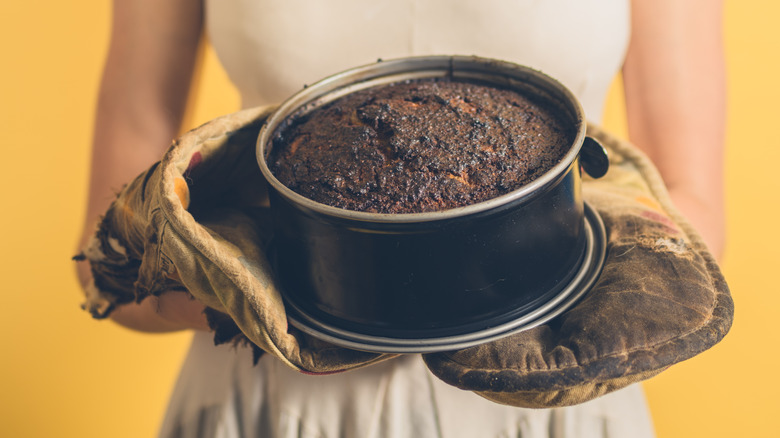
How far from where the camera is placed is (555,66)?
119 centimetres

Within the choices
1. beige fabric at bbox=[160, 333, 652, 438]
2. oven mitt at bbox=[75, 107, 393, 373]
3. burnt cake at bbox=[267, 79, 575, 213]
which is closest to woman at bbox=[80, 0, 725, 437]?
beige fabric at bbox=[160, 333, 652, 438]

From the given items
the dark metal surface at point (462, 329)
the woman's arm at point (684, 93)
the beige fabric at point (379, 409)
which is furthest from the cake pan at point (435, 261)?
the woman's arm at point (684, 93)

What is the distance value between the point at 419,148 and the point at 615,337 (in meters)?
0.32

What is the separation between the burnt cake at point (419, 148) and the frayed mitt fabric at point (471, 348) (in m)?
0.11

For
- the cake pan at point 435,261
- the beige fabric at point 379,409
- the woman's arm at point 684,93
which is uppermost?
the cake pan at point 435,261

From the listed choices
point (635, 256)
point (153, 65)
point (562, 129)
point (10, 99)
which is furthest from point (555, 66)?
point (10, 99)

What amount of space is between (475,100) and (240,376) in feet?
2.32

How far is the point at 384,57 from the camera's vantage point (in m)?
1.21

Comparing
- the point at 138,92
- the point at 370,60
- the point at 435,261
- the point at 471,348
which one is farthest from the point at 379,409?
the point at 138,92

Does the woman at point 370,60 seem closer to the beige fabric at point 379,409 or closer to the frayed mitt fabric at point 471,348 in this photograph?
the beige fabric at point 379,409

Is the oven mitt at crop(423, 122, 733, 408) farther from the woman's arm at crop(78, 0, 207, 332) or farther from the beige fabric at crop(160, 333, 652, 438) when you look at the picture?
the woman's arm at crop(78, 0, 207, 332)

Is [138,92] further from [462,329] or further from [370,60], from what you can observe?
[462,329]

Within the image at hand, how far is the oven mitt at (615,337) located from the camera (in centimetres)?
69

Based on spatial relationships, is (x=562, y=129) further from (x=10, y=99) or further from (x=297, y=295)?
(x=10, y=99)
